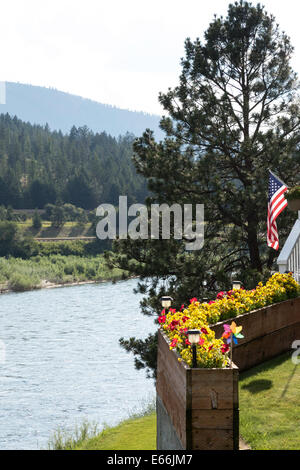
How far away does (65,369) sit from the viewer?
26.0 meters

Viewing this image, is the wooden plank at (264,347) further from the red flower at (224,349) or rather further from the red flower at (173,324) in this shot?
the red flower at (224,349)

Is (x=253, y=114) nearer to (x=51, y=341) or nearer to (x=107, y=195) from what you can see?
(x=51, y=341)

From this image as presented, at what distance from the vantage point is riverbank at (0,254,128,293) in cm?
5794

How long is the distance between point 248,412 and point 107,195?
96.5 meters

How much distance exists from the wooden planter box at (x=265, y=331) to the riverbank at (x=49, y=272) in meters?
46.6

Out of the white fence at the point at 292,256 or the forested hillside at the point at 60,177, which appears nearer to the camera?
the white fence at the point at 292,256

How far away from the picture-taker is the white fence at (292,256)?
10258 millimetres

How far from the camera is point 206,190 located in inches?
669

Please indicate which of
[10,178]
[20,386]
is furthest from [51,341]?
[10,178]

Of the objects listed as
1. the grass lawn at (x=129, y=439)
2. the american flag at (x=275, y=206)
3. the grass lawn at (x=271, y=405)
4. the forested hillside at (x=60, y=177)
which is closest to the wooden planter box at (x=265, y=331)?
the grass lawn at (x=271, y=405)

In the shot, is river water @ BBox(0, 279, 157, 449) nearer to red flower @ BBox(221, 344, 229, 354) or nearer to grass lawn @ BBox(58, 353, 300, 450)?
grass lawn @ BBox(58, 353, 300, 450)

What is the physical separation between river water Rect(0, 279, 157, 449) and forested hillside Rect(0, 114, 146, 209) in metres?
55.4

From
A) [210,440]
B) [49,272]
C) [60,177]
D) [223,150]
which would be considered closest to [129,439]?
[210,440]

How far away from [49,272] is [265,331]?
5685 cm
